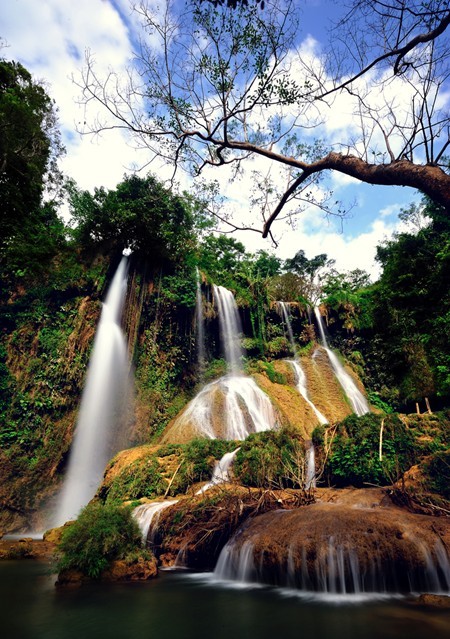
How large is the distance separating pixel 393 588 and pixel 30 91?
2051 cm

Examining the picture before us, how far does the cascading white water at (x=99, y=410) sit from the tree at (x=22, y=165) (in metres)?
4.18

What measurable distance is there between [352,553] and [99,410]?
1314 centimetres

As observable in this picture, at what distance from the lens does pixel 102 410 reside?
15.8 metres

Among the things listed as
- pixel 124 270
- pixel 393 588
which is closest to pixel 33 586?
pixel 393 588

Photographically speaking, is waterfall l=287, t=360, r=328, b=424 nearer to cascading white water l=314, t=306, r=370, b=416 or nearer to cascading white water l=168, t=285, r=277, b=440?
cascading white water l=314, t=306, r=370, b=416

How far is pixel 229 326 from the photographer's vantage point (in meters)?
20.7

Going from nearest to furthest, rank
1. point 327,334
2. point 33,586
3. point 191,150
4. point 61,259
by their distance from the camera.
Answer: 1. point 33,586
2. point 191,150
3. point 61,259
4. point 327,334

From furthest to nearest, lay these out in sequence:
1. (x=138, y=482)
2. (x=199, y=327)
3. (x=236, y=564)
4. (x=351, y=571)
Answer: (x=199, y=327), (x=138, y=482), (x=236, y=564), (x=351, y=571)

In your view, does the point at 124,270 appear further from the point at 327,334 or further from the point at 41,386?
the point at 327,334

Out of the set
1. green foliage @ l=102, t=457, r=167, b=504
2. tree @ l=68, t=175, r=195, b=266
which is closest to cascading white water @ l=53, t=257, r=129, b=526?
tree @ l=68, t=175, r=195, b=266

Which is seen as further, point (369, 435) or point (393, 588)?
point (369, 435)

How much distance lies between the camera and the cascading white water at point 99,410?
14234mm

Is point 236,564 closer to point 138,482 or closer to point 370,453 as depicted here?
point 138,482

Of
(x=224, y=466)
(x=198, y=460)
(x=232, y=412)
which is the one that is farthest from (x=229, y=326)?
(x=224, y=466)
